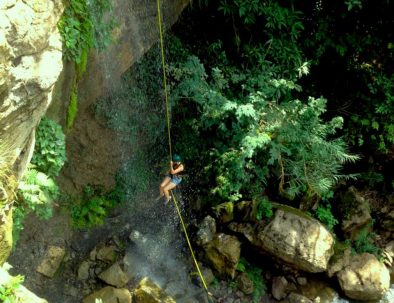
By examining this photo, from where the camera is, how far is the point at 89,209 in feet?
26.8

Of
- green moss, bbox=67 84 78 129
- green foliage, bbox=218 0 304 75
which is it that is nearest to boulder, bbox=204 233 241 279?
green foliage, bbox=218 0 304 75

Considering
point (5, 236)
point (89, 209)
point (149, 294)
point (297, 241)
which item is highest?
point (5, 236)

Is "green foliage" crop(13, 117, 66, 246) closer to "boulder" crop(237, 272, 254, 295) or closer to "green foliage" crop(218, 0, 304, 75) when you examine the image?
"green foliage" crop(218, 0, 304, 75)

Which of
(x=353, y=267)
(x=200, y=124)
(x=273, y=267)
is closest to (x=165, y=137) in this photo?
(x=200, y=124)

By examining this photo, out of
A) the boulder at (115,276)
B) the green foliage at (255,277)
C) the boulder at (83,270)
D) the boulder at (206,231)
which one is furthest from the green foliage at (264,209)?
the boulder at (83,270)

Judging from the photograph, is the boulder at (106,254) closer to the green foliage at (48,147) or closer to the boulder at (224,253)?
the boulder at (224,253)

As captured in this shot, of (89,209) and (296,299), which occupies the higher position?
(89,209)

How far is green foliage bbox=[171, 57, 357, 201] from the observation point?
7438 millimetres

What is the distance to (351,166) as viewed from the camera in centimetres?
1026

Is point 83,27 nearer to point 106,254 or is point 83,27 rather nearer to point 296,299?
point 106,254

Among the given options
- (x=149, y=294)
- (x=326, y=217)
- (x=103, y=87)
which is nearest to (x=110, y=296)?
(x=149, y=294)

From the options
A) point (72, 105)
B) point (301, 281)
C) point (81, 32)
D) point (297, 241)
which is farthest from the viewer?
point (301, 281)

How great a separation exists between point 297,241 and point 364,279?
1991mm

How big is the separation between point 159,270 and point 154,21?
193 inches
